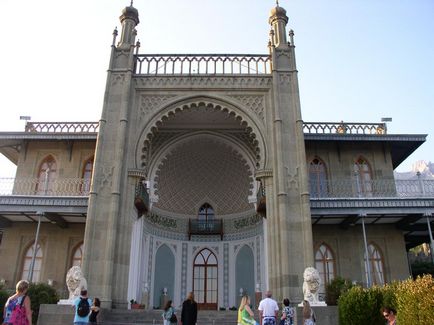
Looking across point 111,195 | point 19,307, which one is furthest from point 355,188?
point 19,307

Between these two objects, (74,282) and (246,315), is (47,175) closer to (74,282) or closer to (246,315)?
(74,282)

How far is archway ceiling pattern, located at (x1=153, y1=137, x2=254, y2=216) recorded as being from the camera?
1794 centimetres

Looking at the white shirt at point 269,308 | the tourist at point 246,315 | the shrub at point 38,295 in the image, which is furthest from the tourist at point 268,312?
the shrub at point 38,295

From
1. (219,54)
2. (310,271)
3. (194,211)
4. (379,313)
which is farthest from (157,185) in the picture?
(379,313)

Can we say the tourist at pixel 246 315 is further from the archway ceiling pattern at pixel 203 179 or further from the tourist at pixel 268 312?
the archway ceiling pattern at pixel 203 179

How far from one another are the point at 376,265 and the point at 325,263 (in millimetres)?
2094

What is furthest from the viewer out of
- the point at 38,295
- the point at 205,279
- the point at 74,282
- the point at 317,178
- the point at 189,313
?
the point at 205,279

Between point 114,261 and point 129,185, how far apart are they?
265 centimetres

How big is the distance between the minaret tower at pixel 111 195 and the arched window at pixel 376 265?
9.78 meters

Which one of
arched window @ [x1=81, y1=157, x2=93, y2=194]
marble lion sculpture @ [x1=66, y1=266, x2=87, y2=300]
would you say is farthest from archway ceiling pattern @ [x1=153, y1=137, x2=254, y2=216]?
marble lion sculpture @ [x1=66, y1=266, x2=87, y2=300]

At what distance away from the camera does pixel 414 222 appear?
15820 mm

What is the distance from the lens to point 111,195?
13352mm

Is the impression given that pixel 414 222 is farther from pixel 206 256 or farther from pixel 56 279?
pixel 56 279

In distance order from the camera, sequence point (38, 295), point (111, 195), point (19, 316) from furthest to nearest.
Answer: point (111, 195) < point (38, 295) < point (19, 316)
